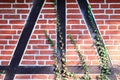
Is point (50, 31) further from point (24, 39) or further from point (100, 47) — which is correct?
point (100, 47)

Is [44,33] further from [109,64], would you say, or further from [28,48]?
[109,64]

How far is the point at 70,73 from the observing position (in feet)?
20.3

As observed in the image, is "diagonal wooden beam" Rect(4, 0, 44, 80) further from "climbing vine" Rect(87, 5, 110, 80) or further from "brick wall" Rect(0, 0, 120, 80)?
"climbing vine" Rect(87, 5, 110, 80)

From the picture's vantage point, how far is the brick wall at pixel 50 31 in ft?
20.2

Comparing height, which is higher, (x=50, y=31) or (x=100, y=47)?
(x=50, y=31)

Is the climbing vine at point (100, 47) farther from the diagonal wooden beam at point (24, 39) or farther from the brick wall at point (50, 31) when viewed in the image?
the diagonal wooden beam at point (24, 39)

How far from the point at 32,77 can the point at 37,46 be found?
1.34ft

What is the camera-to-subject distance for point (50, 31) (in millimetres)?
6168

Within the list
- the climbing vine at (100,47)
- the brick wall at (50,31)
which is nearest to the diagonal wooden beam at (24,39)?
the brick wall at (50,31)

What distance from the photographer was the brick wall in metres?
6.15

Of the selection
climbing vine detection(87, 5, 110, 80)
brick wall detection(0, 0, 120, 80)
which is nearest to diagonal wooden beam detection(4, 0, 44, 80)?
brick wall detection(0, 0, 120, 80)

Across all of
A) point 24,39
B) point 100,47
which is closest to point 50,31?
point 24,39

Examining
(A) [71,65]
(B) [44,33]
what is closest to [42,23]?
(B) [44,33]

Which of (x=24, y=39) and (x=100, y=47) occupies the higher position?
(x=24, y=39)
